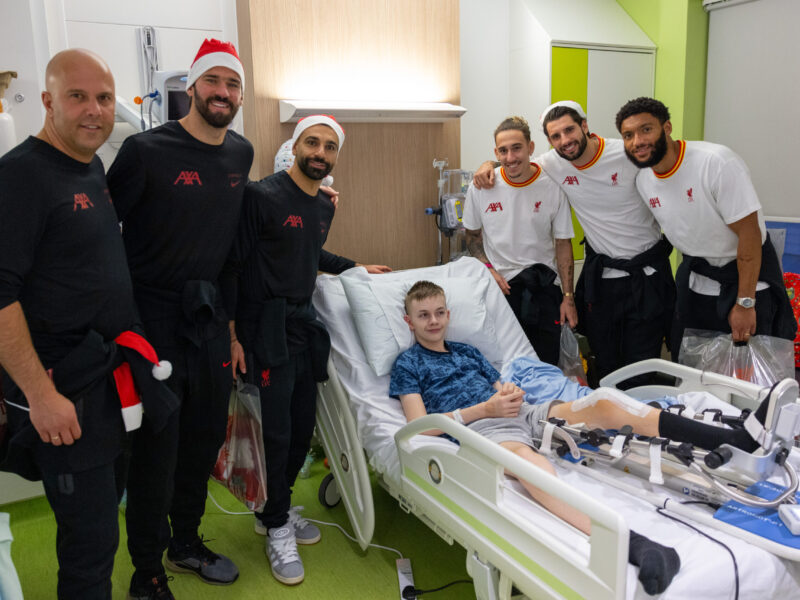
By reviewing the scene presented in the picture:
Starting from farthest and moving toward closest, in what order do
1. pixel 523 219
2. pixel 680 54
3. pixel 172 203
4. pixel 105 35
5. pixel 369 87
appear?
pixel 680 54 < pixel 369 87 < pixel 105 35 < pixel 523 219 < pixel 172 203

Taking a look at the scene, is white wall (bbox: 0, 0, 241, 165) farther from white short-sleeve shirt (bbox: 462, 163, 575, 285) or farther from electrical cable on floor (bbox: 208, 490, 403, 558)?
electrical cable on floor (bbox: 208, 490, 403, 558)

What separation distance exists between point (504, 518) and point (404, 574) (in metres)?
0.81

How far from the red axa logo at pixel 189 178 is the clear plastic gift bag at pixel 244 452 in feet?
2.54

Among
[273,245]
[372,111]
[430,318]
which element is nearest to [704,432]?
[430,318]

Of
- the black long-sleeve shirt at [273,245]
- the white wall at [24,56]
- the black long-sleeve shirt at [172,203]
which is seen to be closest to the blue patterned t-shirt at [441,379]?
the black long-sleeve shirt at [273,245]

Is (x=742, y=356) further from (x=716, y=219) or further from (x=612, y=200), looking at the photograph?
(x=612, y=200)

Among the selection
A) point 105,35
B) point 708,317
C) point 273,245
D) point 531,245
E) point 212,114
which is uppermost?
point 105,35

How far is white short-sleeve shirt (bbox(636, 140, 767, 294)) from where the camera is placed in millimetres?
2709

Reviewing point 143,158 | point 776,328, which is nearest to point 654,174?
point 776,328

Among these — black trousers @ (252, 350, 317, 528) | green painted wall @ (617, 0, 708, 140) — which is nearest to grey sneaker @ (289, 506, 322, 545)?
black trousers @ (252, 350, 317, 528)

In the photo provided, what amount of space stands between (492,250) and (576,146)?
662 millimetres

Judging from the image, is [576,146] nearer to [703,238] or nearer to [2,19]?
[703,238]

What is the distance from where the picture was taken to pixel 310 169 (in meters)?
2.48

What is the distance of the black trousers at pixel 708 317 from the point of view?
2.81 metres
